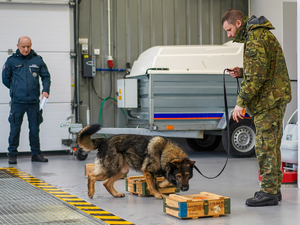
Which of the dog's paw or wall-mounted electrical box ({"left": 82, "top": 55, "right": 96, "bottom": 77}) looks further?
wall-mounted electrical box ({"left": 82, "top": 55, "right": 96, "bottom": 77})

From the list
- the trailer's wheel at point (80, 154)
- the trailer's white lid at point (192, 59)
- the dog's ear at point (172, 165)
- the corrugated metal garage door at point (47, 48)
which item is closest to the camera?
the dog's ear at point (172, 165)

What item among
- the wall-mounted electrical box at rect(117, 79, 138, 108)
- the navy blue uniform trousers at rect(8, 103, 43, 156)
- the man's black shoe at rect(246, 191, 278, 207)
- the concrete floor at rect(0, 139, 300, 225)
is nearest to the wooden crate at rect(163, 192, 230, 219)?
the concrete floor at rect(0, 139, 300, 225)

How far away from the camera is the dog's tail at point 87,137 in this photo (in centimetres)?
498

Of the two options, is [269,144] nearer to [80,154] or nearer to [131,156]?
[131,156]

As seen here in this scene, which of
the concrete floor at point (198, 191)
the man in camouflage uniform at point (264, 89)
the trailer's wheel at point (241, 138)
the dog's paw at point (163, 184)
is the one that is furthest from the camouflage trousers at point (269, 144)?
the trailer's wheel at point (241, 138)

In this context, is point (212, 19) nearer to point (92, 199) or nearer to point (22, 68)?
point (22, 68)

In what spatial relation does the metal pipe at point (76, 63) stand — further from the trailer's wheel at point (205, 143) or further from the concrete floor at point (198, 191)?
the trailer's wheel at point (205, 143)

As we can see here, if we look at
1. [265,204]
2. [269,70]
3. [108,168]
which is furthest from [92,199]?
[269,70]

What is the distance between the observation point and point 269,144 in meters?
4.42

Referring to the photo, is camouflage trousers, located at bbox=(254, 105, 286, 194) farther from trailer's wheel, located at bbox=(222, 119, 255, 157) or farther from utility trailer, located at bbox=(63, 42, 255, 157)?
trailer's wheel, located at bbox=(222, 119, 255, 157)

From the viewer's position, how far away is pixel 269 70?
4.44 metres

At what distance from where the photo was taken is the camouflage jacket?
431 centimetres

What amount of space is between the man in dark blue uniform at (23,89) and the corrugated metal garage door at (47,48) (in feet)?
4.00

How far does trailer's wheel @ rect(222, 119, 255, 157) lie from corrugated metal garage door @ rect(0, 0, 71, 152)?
11.7 ft
